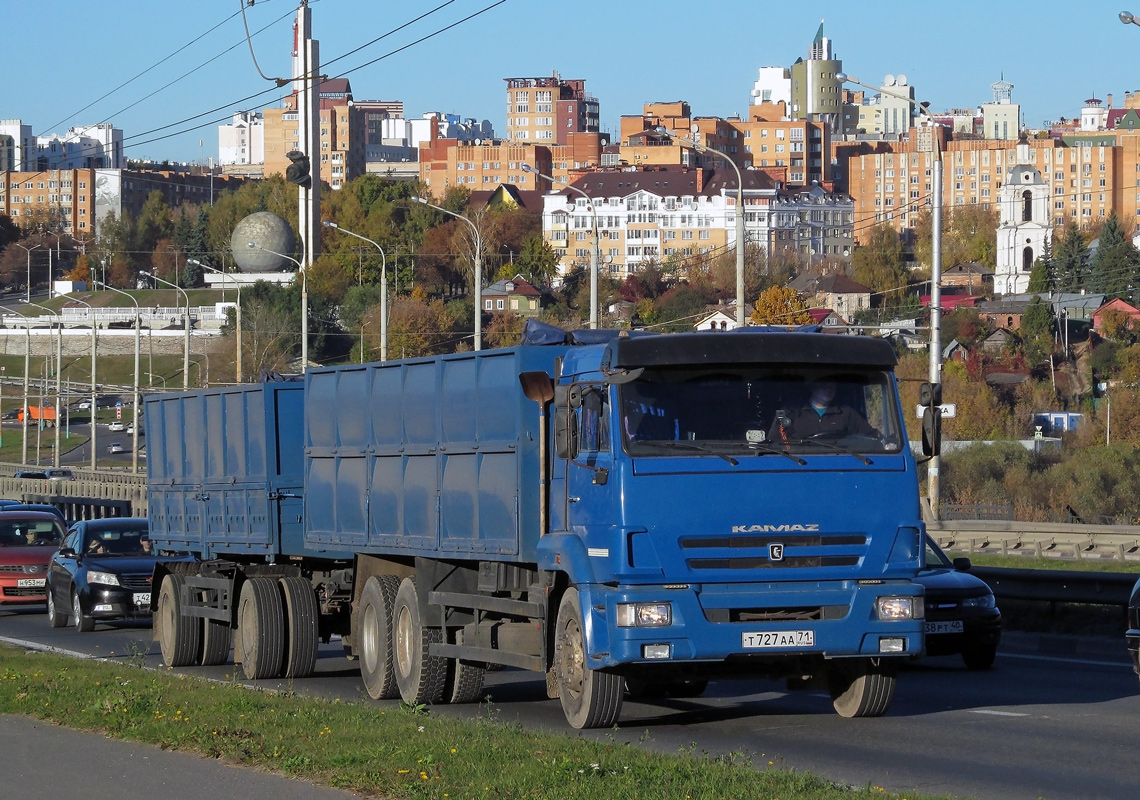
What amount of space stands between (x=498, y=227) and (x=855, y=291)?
1422 inches

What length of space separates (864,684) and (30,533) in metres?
18.2

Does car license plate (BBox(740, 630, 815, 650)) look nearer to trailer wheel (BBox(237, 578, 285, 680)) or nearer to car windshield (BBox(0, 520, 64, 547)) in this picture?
trailer wheel (BBox(237, 578, 285, 680))

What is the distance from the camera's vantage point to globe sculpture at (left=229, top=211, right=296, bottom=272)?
148375 millimetres

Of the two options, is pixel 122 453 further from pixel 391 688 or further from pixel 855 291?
pixel 391 688

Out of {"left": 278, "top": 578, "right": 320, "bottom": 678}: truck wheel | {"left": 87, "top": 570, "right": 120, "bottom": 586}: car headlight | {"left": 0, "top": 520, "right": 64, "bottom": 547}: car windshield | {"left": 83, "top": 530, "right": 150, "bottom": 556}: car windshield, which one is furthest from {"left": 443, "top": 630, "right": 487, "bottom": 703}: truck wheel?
{"left": 0, "top": 520, "right": 64, "bottom": 547}: car windshield

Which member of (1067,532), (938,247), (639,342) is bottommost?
(1067,532)

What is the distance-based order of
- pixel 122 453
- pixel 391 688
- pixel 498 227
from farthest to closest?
pixel 498 227 → pixel 122 453 → pixel 391 688

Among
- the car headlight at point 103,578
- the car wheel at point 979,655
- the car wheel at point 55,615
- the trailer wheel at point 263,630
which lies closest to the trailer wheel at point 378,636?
the trailer wheel at point 263,630

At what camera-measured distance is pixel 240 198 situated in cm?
19325

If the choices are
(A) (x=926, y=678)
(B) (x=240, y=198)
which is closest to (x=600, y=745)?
(A) (x=926, y=678)

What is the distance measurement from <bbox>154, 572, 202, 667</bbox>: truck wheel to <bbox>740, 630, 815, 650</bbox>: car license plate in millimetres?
9002

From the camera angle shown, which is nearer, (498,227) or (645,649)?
(645,649)

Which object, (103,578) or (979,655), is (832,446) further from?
(103,578)

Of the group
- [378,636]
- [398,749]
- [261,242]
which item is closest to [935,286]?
[378,636]
